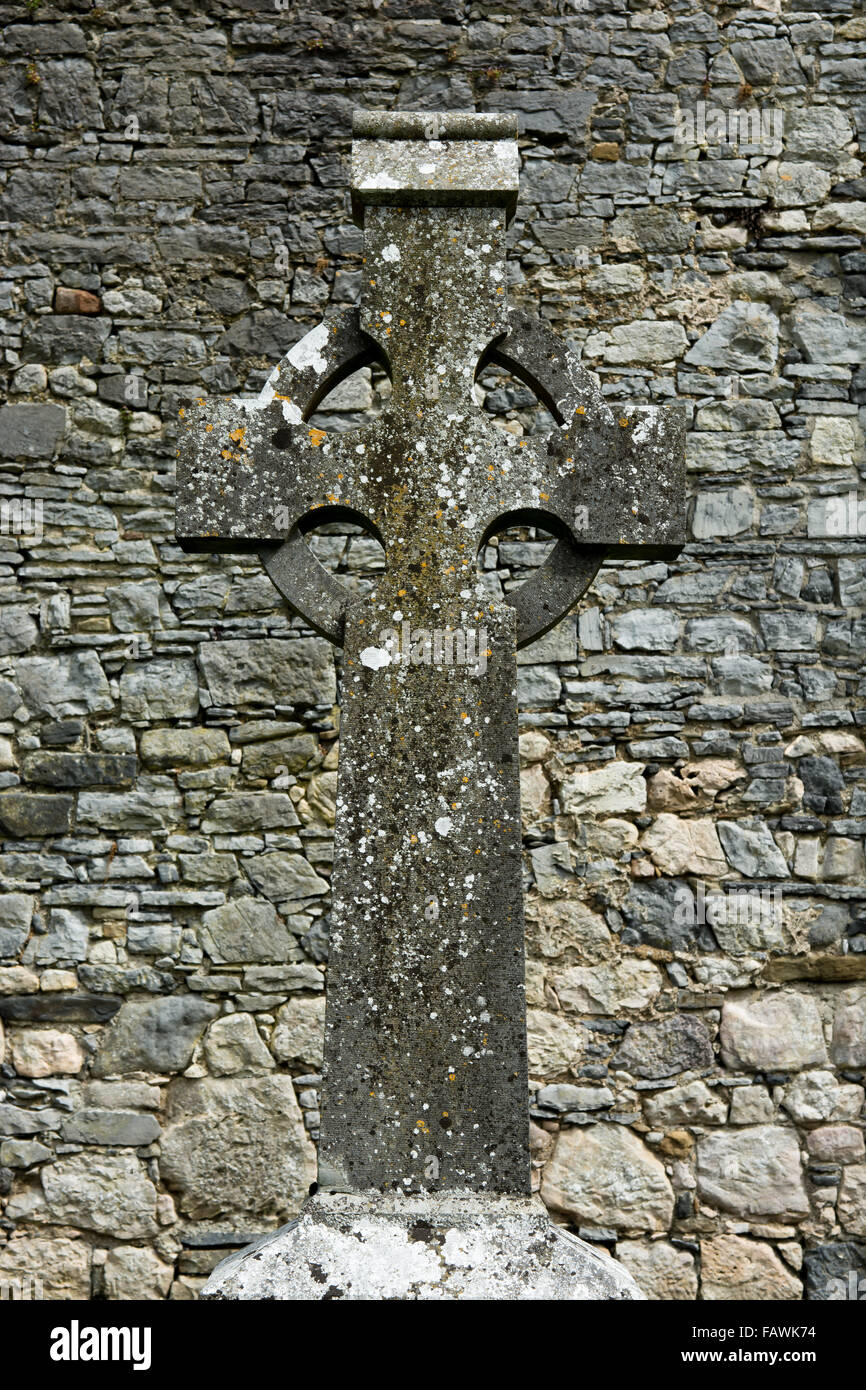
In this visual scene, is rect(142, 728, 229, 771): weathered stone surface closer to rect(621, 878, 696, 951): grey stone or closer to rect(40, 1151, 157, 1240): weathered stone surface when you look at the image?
rect(40, 1151, 157, 1240): weathered stone surface

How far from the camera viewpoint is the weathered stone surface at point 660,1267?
15.7 ft

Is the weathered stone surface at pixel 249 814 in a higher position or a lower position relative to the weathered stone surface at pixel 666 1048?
higher

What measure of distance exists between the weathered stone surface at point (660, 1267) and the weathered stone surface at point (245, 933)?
183 centimetres

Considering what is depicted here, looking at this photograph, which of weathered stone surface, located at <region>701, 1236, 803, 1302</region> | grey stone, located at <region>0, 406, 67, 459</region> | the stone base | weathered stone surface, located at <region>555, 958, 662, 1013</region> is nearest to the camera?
the stone base

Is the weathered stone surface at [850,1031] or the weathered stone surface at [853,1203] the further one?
the weathered stone surface at [850,1031]

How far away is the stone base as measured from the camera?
6.44 feet

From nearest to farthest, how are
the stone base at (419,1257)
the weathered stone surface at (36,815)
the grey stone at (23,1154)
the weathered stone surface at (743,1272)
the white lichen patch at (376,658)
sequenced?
the stone base at (419,1257) → the white lichen patch at (376,658) → the weathered stone surface at (743,1272) → the grey stone at (23,1154) → the weathered stone surface at (36,815)

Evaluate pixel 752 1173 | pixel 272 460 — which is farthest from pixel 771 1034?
pixel 272 460

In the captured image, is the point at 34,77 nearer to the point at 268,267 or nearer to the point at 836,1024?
the point at 268,267

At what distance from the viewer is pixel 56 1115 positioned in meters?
4.93

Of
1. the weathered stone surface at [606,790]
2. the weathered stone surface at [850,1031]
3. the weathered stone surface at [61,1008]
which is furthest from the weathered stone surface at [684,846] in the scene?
the weathered stone surface at [61,1008]

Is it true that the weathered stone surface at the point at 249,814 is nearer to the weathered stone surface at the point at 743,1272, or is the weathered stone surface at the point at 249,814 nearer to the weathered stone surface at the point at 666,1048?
the weathered stone surface at the point at 666,1048

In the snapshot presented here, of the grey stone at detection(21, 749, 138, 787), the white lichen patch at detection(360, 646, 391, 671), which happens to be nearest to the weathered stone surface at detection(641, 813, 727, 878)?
the grey stone at detection(21, 749, 138, 787)

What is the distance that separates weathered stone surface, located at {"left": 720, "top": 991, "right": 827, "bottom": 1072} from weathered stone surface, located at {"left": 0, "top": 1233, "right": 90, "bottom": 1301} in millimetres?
2745
